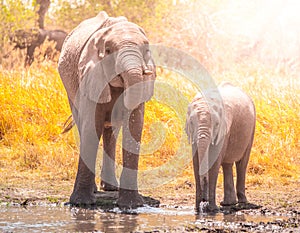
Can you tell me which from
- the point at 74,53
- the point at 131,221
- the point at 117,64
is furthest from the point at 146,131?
the point at 131,221

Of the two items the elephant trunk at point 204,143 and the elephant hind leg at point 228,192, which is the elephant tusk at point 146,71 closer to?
the elephant trunk at point 204,143

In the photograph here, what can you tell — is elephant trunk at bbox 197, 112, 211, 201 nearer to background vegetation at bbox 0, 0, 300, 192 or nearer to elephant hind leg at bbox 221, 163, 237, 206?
elephant hind leg at bbox 221, 163, 237, 206

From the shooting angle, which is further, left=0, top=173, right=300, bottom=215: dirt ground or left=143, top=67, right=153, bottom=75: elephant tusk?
left=0, top=173, right=300, bottom=215: dirt ground

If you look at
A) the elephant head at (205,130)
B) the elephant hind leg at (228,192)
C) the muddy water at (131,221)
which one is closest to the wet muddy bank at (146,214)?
the muddy water at (131,221)

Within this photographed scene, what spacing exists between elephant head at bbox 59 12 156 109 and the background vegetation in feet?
6.75

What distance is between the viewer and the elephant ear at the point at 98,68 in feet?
19.7

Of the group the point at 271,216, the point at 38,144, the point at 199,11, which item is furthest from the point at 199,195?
the point at 199,11

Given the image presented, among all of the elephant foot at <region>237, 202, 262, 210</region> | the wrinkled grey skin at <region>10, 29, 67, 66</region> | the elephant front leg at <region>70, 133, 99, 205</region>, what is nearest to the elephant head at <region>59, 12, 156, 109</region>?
the elephant front leg at <region>70, 133, 99, 205</region>

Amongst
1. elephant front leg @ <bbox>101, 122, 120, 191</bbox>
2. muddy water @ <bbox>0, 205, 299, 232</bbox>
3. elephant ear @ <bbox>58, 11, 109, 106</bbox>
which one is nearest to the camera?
muddy water @ <bbox>0, 205, 299, 232</bbox>

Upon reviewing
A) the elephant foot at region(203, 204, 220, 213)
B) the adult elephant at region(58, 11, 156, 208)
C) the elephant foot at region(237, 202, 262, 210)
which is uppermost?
the adult elephant at region(58, 11, 156, 208)

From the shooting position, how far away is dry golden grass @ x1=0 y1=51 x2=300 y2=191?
8.37 meters

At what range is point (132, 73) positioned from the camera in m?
5.61

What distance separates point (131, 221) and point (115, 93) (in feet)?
3.97

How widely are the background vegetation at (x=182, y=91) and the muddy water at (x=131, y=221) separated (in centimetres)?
185
